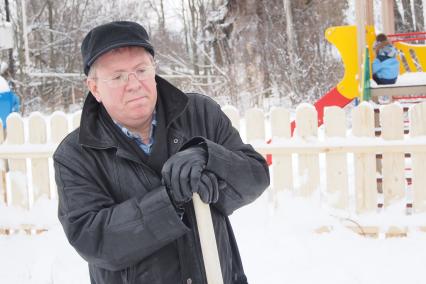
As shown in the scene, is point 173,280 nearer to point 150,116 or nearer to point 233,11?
point 150,116

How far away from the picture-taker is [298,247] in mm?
4055

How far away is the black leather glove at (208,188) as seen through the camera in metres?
1.41

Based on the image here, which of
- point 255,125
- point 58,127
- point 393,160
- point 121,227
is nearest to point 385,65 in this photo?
point 393,160

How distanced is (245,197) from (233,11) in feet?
46.7

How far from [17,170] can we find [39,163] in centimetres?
28

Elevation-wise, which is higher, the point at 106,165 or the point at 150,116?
the point at 150,116

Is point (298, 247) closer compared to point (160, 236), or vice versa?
point (160, 236)

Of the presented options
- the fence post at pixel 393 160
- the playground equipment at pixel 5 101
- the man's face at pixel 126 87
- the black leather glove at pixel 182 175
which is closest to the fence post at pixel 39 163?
the playground equipment at pixel 5 101

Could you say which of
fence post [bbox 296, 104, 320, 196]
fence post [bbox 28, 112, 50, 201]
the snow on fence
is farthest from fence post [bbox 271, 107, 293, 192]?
fence post [bbox 28, 112, 50, 201]

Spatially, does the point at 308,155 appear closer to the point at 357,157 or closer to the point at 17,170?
the point at 357,157

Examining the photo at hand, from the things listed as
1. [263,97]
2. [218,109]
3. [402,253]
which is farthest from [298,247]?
[263,97]

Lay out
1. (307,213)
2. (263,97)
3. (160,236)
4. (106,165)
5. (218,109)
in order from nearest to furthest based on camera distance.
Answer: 1. (160,236)
2. (106,165)
3. (218,109)
4. (307,213)
5. (263,97)

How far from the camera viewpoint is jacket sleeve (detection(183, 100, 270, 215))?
1474mm

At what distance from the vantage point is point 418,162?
4.24 metres
